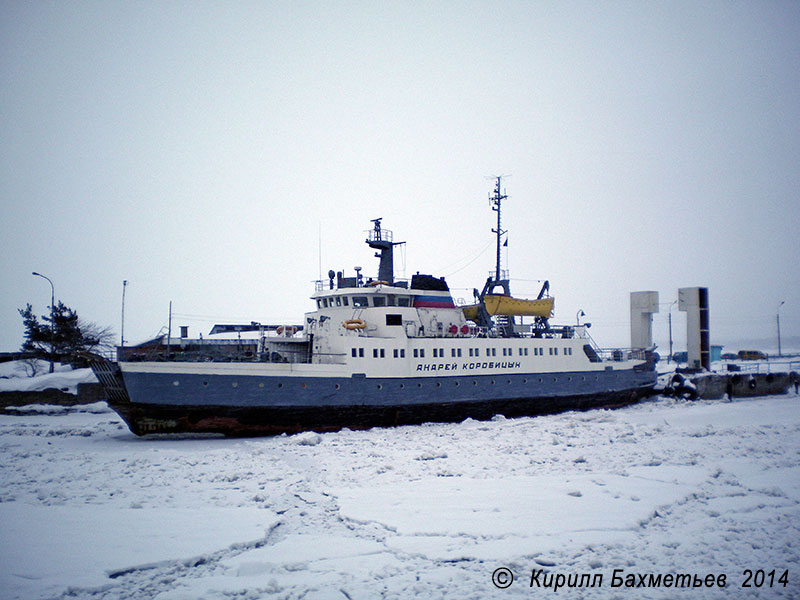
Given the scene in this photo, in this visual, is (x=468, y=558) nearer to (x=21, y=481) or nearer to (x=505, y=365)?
(x=21, y=481)

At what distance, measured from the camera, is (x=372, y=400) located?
1953cm

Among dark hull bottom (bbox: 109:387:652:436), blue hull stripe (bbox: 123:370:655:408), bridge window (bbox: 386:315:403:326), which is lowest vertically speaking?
dark hull bottom (bbox: 109:387:652:436)

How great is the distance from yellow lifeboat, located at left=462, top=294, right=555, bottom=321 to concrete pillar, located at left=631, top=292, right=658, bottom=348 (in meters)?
12.6

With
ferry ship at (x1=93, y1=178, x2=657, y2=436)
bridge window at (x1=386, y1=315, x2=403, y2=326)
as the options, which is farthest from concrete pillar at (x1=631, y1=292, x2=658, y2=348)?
bridge window at (x1=386, y1=315, x2=403, y2=326)

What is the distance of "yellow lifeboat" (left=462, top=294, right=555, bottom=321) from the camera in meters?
24.4

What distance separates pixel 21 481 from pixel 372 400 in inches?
431

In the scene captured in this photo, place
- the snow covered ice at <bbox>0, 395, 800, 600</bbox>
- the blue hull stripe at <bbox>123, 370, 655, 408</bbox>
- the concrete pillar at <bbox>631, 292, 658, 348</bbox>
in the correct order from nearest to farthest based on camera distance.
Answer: the snow covered ice at <bbox>0, 395, 800, 600</bbox> → the blue hull stripe at <bbox>123, 370, 655, 408</bbox> → the concrete pillar at <bbox>631, 292, 658, 348</bbox>

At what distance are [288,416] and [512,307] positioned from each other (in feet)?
38.9

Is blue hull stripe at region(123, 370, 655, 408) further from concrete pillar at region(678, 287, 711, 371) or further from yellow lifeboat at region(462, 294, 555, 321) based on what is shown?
concrete pillar at region(678, 287, 711, 371)

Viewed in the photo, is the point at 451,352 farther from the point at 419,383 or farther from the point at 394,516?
the point at 394,516

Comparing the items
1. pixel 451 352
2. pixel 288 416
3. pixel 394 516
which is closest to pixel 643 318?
pixel 451 352

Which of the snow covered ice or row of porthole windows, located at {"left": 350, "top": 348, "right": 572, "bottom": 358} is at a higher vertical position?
row of porthole windows, located at {"left": 350, "top": 348, "right": 572, "bottom": 358}

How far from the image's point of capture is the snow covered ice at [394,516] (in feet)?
20.1

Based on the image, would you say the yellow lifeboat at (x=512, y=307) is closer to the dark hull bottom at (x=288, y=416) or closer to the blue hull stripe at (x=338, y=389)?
the blue hull stripe at (x=338, y=389)
